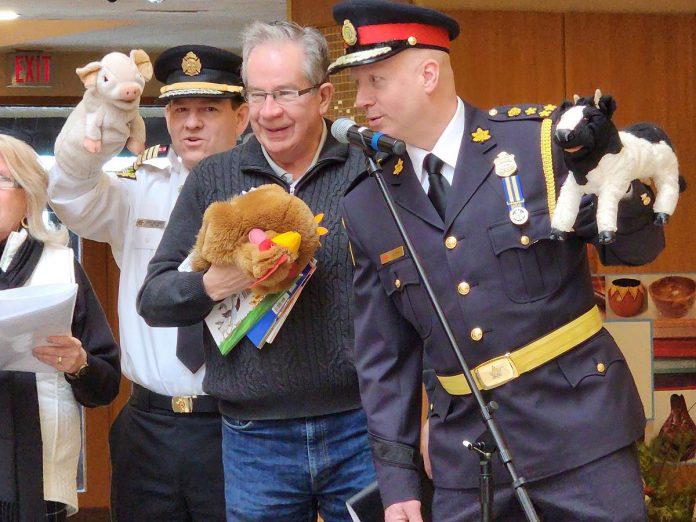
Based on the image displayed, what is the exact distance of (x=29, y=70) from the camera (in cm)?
803

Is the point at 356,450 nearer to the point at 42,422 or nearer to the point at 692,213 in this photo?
the point at 42,422

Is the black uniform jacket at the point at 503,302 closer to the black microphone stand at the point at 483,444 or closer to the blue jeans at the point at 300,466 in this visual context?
the black microphone stand at the point at 483,444

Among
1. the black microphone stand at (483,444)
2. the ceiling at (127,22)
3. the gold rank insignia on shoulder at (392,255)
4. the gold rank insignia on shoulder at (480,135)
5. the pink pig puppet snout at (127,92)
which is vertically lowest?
the black microphone stand at (483,444)

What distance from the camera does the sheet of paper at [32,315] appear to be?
8.34ft

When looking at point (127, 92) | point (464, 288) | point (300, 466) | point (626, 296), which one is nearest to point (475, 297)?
point (464, 288)

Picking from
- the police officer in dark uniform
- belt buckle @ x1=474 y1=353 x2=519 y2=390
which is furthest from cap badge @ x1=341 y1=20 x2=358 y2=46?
belt buckle @ x1=474 y1=353 x2=519 y2=390

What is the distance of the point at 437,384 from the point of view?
225 cm

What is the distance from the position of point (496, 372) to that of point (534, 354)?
8cm

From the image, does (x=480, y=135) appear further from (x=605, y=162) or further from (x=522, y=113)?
(x=605, y=162)

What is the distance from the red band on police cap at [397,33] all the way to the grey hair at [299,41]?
14.8 inches

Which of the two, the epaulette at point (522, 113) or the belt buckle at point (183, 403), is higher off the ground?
the epaulette at point (522, 113)

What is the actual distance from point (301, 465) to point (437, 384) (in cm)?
47

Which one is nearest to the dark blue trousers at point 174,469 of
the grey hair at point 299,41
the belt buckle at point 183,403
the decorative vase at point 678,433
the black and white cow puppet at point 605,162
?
the belt buckle at point 183,403

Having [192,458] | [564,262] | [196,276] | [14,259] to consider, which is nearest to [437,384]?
[564,262]
